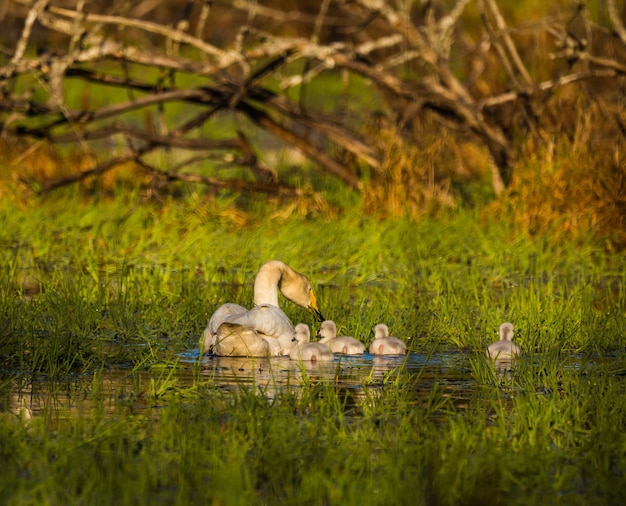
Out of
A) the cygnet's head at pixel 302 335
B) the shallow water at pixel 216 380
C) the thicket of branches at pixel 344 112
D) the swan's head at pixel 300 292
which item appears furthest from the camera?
the thicket of branches at pixel 344 112

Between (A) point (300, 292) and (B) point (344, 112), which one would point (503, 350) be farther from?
(B) point (344, 112)

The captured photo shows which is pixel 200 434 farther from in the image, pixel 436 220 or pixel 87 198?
→ pixel 87 198

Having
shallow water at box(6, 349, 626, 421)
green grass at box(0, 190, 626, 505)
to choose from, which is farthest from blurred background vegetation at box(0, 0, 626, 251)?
shallow water at box(6, 349, 626, 421)

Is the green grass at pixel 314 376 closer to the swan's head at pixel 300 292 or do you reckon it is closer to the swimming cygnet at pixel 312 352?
the swan's head at pixel 300 292

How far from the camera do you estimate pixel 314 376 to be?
21.0ft

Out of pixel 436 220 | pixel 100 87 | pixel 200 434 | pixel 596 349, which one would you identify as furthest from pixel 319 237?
pixel 100 87

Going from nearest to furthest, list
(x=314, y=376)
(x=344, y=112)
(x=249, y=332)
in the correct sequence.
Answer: (x=314, y=376) → (x=249, y=332) → (x=344, y=112)

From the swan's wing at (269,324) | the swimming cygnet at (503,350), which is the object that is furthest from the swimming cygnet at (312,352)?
the swimming cygnet at (503,350)

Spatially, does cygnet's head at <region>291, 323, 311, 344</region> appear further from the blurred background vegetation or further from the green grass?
the blurred background vegetation

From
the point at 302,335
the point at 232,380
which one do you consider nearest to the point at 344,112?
the point at 302,335

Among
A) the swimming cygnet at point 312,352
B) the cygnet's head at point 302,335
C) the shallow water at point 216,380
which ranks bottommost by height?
the shallow water at point 216,380

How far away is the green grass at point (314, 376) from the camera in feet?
14.7

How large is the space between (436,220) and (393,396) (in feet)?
20.3

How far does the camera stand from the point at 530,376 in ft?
19.8
